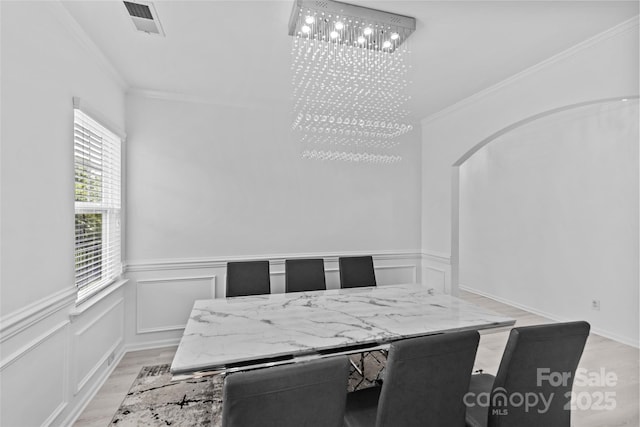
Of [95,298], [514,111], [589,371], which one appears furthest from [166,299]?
[589,371]

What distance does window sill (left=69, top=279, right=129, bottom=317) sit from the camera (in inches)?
88.3

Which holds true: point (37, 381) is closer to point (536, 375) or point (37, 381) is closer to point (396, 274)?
point (536, 375)

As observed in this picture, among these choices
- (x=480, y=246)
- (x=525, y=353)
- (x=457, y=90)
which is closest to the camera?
(x=525, y=353)

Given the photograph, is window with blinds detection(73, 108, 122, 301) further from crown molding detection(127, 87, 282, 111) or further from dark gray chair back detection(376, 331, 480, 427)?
dark gray chair back detection(376, 331, 480, 427)

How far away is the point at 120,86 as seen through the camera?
320cm

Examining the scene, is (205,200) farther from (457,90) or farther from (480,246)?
(480,246)

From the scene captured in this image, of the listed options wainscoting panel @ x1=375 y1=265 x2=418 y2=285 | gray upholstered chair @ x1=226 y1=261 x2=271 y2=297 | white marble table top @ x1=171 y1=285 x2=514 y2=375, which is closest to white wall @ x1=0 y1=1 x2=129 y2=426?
white marble table top @ x1=171 y1=285 x2=514 y2=375

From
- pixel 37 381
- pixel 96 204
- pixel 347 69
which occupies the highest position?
pixel 347 69

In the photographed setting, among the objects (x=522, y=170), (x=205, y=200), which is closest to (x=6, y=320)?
(x=205, y=200)

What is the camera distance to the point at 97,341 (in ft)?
8.79

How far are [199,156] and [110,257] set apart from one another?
134 cm

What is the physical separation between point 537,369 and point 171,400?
97.2 inches

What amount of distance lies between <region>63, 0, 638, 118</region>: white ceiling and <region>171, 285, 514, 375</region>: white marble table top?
79.0 inches

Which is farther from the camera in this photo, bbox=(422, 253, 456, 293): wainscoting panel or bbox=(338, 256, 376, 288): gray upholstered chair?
bbox=(422, 253, 456, 293): wainscoting panel
